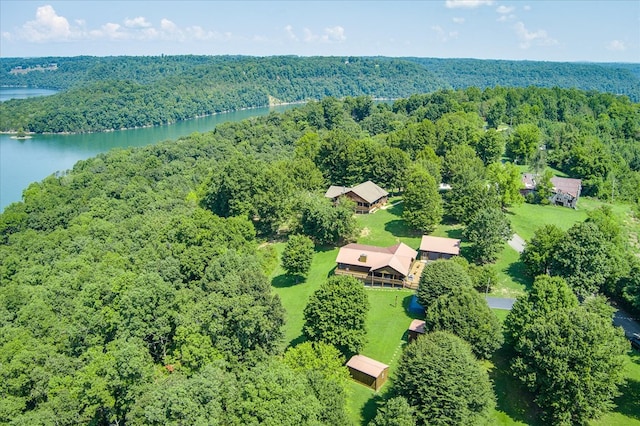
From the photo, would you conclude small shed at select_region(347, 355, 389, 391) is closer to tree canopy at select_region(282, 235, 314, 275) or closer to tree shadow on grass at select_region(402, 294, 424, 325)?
tree shadow on grass at select_region(402, 294, 424, 325)

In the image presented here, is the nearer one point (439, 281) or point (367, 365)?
point (367, 365)

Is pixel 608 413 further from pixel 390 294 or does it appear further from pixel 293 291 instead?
pixel 293 291

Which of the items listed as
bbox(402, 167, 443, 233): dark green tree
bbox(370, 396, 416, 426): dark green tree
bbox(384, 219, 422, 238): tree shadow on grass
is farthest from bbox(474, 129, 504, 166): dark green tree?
bbox(370, 396, 416, 426): dark green tree

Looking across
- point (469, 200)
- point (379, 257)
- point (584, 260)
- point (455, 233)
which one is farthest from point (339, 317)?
point (469, 200)

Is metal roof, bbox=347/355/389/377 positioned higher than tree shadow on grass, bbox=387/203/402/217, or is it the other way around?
tree shadow on grass, bbox=387/203/402/217

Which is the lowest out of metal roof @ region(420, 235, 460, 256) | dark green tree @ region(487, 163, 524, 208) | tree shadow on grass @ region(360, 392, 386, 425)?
tree shadow on grass @ region(360, 392, 386, 425)

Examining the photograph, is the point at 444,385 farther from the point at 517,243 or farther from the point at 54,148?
the point at 54,148

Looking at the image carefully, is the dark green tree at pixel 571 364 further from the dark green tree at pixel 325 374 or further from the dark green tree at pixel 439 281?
the dark green tree at pixel 325 374
